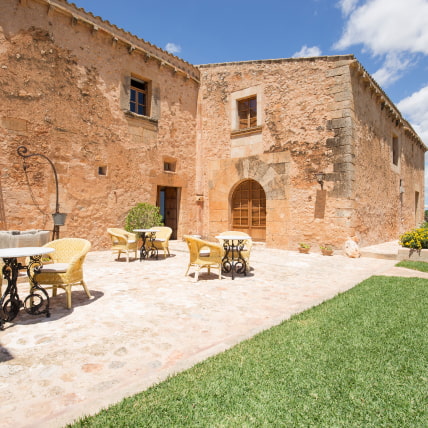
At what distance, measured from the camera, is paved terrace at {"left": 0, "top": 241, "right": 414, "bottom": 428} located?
192 centimetres

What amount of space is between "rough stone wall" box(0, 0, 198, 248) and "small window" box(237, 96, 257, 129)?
7.01 feet

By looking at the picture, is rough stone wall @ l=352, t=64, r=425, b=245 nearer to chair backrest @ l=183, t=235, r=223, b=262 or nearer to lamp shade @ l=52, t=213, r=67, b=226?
chair backrest @ l=183, t=235, r=223, b=262

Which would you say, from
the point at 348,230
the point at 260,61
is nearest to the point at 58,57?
the point at 260,61

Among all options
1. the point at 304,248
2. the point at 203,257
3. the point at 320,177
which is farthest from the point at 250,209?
the point at 203,257

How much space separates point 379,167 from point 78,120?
31.6 ft

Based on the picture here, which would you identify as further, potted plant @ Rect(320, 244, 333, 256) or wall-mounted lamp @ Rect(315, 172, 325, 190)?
wall-mounted lamp @ Rect(315, 172, 325, 190)

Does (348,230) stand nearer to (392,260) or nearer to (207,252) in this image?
(392,260)

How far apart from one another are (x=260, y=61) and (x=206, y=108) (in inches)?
94.1

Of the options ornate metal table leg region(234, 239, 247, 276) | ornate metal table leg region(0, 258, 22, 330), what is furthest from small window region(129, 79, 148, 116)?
ornate metal table leg region(0, 258, 22, 330)

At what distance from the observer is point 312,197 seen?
28.9 feet

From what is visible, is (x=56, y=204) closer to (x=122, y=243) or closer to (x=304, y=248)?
(x=122, y=243)

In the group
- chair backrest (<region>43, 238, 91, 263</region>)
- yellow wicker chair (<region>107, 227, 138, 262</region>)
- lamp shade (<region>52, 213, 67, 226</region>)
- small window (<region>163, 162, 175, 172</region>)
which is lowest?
yellow wicker chair (<region>107, 227, 138, 262</region>)

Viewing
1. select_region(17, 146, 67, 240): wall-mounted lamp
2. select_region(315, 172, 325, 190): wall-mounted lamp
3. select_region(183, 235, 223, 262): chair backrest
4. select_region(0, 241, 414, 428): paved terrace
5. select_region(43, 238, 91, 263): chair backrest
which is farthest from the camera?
select_region(315, 172, 325, 190): wall-mounted lamp

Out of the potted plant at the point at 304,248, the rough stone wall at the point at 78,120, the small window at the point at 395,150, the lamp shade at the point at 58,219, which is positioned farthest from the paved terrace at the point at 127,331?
the small window at the point at 395,150
